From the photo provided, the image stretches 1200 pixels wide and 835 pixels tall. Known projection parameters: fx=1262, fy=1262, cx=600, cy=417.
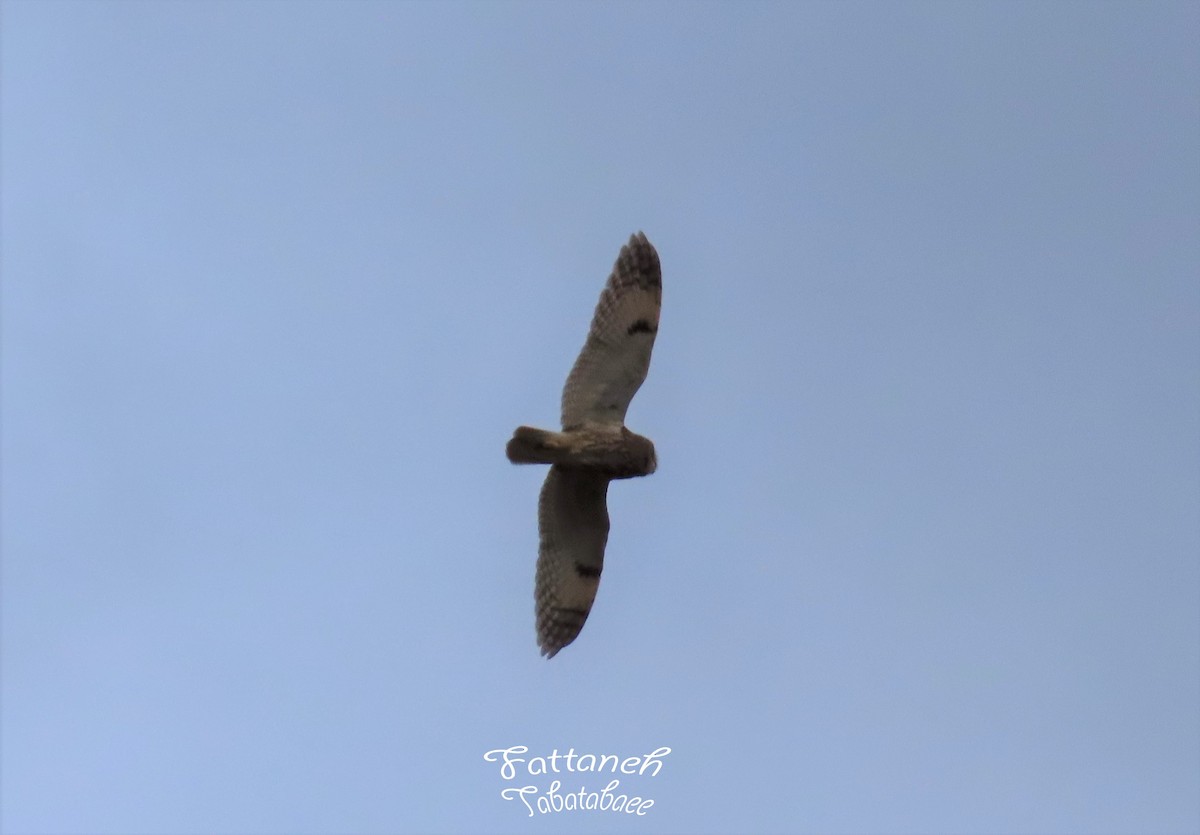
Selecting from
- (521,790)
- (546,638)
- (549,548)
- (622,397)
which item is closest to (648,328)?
(622,397)

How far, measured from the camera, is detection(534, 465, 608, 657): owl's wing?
1427 centimetres

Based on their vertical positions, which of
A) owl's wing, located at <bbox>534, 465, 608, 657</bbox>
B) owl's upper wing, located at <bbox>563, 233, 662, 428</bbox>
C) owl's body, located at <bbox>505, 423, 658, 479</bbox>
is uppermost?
owl's upper wing, located at <bbox>563, 233, 662, 428</bbox>

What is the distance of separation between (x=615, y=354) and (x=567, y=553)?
8.34ft

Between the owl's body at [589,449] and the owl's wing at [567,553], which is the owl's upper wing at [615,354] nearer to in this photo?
the owl's body at [589,449]

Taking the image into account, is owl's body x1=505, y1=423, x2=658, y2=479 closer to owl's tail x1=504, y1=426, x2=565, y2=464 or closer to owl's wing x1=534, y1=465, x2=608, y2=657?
owl's tail x1=504, y1=426, x2=565, y2=464

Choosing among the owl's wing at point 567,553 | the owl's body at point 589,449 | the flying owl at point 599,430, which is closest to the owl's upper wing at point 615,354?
the flying owl at point 599,430

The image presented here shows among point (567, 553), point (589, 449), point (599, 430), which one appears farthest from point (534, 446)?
point (567, 553)

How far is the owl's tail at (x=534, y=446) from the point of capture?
43.3ft

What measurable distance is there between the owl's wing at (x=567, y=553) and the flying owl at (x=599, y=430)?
12 mm

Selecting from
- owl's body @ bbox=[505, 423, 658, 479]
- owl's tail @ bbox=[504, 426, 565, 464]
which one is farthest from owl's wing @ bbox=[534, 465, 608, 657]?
owl's tail @ bbox=[504, 426, 565, 464]

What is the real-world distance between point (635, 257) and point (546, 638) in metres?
4.61

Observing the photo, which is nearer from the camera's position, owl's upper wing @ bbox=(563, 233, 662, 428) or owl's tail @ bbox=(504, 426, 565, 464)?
owl's tail @ bbox=(504, 426, 565, 464)

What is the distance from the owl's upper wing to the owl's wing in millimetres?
805

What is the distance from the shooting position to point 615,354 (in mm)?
13836
